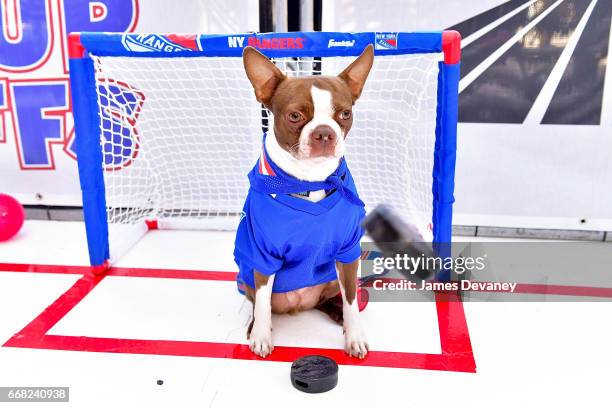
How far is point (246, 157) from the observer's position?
3469mm

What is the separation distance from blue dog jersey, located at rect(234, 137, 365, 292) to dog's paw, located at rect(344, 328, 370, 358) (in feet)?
0.86

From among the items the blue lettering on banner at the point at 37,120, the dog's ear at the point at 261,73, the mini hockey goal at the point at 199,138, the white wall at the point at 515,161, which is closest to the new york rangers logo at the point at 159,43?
the mini hockey goal at the point at 199,138

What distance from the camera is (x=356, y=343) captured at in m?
2.11

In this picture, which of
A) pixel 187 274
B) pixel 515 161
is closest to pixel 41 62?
pixel 187 274

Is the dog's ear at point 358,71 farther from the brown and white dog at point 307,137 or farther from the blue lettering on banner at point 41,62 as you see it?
the blue lettering on banner at point 41,62

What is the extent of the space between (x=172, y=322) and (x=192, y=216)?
4.50 ft

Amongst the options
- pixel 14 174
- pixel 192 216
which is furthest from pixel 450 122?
pixel 14 174

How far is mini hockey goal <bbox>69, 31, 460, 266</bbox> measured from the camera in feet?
9.11

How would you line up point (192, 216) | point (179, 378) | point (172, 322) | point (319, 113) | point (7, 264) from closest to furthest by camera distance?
point (319, 113)
point (179, 378)
point (172, 322)
point (7, 264)
point (192, 216)

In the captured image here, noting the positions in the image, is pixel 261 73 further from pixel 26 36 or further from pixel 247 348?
pixel 26 36

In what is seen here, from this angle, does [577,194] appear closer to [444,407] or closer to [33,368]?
[444,407]

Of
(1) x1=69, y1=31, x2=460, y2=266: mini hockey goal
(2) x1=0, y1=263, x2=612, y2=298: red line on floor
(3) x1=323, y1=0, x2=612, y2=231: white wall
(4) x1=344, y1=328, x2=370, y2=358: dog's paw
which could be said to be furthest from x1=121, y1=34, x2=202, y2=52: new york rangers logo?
(4) x1=344, y1=328, x2=370, y2=358: dog's paw

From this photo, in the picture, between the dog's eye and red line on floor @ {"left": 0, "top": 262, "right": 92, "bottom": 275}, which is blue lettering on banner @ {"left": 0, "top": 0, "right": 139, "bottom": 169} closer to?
red line on floor @ {"left": 0, "top": 262, "right": 92, "bottom": 275}

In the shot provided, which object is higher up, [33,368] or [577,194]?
[577,194]
